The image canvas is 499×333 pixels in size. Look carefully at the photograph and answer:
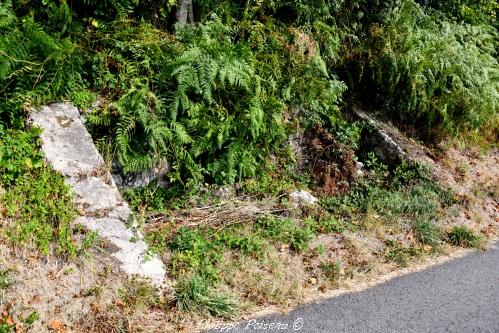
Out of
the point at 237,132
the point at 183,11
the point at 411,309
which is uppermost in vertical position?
the point at 183,11

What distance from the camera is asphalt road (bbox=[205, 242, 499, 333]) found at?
4.29 m

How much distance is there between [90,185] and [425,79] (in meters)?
6.90

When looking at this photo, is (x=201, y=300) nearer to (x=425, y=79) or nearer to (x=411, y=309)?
(x=411, y=309)

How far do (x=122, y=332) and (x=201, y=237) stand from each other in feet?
5.51

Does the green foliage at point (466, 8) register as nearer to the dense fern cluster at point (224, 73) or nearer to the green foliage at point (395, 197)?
the dense fern cluster at point (224, 73)

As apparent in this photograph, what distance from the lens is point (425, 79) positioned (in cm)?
866

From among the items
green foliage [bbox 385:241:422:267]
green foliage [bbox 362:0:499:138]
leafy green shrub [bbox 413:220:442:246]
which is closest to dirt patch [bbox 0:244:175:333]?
green foliage [bbox 385:241:422:267]

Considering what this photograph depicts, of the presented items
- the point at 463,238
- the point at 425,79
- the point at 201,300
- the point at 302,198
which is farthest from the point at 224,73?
the point at 425,79

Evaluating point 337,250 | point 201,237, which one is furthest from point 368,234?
point 201,237

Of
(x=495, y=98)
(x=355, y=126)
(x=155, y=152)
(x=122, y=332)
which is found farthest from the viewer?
(x=495, y=98)

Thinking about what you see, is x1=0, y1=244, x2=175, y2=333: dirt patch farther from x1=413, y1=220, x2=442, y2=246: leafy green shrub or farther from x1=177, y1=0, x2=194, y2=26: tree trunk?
x1=177, y1=0, x2=194, y2=26: tree trunk

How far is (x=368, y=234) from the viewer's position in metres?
6.33

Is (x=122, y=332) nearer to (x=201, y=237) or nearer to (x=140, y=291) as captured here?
(x=140, y=291)

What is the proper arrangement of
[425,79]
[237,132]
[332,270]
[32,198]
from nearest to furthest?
[32,198] → [332,270] → [237,132] → [425,79]
